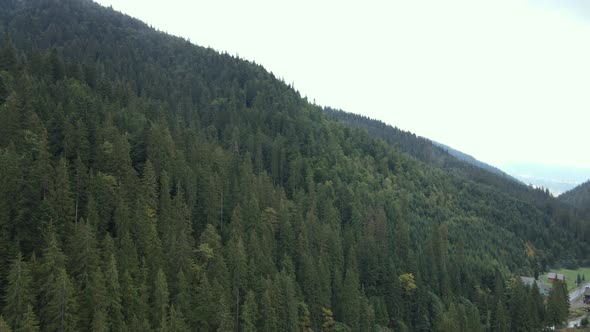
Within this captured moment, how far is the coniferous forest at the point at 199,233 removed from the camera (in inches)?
2261

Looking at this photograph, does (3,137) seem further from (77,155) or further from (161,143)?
(161,143)

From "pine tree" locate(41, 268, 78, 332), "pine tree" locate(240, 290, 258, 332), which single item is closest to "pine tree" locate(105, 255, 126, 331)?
"pine tree" locate(41, 268, 78, 332)

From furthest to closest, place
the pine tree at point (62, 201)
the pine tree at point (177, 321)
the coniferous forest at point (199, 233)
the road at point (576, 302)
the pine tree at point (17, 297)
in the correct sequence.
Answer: the road at point (576, 302) → the pine tree at point (62, 201) → the pine tree at point (177, 321) → the coniferous forest at point (199, 233) → the pine tree at point (17, 297)

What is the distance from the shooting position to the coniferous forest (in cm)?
5744

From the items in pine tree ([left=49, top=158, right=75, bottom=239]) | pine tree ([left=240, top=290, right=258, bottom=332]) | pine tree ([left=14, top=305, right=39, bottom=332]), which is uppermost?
pine tree ([left=49, top=158, right=75, bottom=239])

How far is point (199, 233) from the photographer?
86.5m

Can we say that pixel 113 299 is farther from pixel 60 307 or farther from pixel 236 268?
pixel 236 268

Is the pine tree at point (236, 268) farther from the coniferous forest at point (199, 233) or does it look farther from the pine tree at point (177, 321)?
the pine tree at point (177, 321)

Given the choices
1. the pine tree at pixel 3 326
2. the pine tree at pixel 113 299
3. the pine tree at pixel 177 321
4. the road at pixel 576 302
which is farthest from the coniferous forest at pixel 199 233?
the road at pixel 576 302

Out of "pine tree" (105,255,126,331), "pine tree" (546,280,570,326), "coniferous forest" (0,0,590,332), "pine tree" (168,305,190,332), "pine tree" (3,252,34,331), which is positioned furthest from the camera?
"pine tree" (546,280,570,326)

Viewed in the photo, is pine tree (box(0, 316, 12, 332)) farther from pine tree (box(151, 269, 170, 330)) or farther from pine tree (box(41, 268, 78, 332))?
pine tree (box(151, 269, 170, 330))

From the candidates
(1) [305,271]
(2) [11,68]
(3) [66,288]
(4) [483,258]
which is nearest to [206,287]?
(3) [66,288]

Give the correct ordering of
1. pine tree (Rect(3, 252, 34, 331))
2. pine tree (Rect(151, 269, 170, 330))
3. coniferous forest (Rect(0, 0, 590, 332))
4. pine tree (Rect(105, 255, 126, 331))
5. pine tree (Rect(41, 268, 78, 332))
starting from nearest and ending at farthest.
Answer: pine tree (Rect(3, 252, 34, 331)), pine tree (Rect(41, 268, 78, 332)), pine tree (Rect(105, 255, 126, 331)), coniferous forest (Rect(0, 0, 590, 332)), pine tree (Rect(151, 269, 170, 330))

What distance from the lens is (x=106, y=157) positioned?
76.9m
